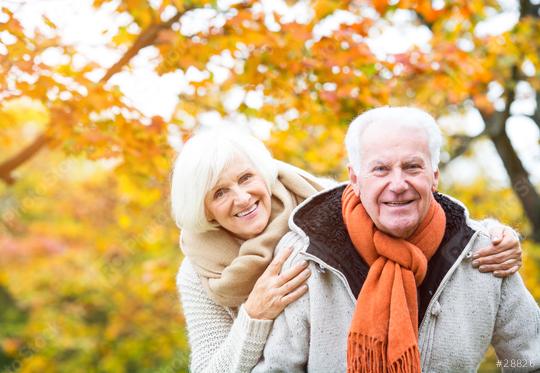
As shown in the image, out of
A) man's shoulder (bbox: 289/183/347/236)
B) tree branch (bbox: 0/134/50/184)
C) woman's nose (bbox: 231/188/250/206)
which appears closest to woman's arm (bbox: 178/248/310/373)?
man's shoulder (bbox: 289/183/347/236)

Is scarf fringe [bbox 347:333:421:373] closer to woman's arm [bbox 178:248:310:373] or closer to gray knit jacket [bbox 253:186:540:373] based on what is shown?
gray knit jacket [bbox 253:186:540:373]

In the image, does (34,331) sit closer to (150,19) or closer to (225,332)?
(150,19)

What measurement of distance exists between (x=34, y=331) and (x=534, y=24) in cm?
704

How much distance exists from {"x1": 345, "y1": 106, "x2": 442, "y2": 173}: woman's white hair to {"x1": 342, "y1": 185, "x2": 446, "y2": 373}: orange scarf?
0.18 meters

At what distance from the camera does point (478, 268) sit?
199 cm

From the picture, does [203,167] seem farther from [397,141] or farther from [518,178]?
[518,178]

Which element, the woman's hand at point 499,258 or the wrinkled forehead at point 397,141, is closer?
the wrinkled forehead at point 397,141

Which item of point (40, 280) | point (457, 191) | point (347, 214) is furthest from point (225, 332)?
point (40, 280)

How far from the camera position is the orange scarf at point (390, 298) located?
1.84m

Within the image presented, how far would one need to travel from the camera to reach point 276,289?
82.9 inches

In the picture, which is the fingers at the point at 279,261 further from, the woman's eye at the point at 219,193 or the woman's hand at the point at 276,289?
the woman's eye at the point at 219,193

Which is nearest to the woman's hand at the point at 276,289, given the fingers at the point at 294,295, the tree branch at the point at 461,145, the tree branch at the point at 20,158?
the fingers at the point at 294,295

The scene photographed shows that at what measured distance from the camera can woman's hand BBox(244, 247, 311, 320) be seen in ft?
6.84

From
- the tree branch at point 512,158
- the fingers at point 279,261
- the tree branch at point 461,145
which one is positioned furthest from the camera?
the tree branch at point 461,145
